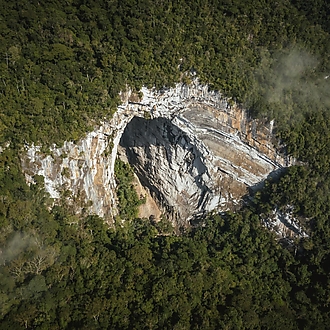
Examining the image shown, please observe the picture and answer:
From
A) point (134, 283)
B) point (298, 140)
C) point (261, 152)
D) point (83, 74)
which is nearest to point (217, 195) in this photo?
point (261, 152)

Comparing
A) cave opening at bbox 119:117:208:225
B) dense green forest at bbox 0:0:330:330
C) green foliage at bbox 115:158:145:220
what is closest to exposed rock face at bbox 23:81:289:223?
cave opening at bbox 119:117:208:225

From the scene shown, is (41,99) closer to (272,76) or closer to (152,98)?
(152,98)

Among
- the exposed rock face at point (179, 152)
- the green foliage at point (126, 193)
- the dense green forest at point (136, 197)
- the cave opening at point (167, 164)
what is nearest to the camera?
the dense green forest at point (136, 197)

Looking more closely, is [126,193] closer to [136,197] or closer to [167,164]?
[136,197]

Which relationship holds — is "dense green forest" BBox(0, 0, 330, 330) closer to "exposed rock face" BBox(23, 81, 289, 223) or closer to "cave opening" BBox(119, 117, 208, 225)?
"exposed rock face" BBox(23, 81, 289, 223)

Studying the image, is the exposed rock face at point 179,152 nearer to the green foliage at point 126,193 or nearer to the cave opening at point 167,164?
the cave opening at point 167,164

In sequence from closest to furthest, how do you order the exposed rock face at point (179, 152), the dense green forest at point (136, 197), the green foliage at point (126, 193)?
the dense green forest at point (136, 197) < the exposed rock face at point (179, 152) < the green foliage at point (126, 193)

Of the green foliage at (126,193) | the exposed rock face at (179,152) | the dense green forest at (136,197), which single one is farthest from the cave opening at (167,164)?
the dense green forest at (136,197)
